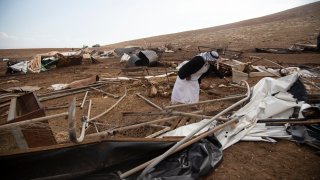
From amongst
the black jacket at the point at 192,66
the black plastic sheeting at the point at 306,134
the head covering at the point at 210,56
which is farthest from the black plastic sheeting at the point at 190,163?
the head covering at the point at 210,56

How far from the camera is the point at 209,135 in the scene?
3523mm

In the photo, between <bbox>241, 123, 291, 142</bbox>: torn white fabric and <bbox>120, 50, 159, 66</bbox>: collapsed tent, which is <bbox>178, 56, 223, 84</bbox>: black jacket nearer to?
<bbox>241, 123, 291, 142</bbox>: torn white fabric

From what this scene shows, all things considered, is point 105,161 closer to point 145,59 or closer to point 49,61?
point 145,59

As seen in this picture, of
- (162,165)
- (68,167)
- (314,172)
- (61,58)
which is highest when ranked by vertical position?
(61,58)

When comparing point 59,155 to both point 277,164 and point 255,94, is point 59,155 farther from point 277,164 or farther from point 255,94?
point 255,94

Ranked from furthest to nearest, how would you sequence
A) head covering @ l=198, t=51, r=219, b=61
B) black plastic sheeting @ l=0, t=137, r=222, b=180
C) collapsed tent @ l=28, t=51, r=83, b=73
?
collapsed tent @ l=28, t=51, r=83, b=73 < head covering @ l=198, t=51, r=219, b=61 < black plastic sheeting @ l=0, t=137, r=222, b=180

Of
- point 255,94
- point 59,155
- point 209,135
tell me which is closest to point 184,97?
point 255,94

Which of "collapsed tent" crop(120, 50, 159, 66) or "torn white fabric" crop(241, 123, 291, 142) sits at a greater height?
"collapsed tent" crop(120, 50, 159, 66)

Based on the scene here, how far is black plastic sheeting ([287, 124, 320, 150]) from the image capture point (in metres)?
3.59

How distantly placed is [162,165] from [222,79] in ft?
19.9

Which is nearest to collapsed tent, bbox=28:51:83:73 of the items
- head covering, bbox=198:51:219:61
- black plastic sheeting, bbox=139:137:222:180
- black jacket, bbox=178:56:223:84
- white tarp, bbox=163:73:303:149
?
black jacket, bbox=178:56:223:84

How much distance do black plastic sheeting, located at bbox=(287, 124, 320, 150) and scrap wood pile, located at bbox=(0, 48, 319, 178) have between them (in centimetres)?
1

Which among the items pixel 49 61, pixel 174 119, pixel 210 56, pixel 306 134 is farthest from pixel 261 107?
pixel 49 61

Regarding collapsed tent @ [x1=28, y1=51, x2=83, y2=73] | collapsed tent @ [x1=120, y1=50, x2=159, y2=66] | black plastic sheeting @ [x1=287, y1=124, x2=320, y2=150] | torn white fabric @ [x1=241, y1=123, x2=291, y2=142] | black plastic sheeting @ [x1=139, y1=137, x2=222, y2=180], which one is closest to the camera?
black plastic sheeting @ [x1=139, y1=137, x2=222, y2=180]
